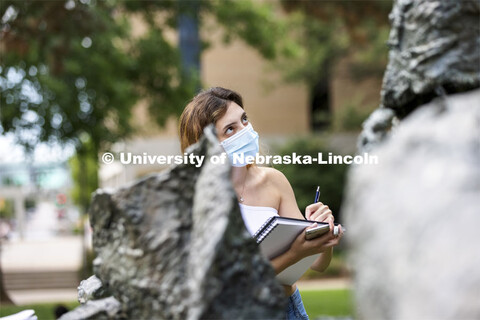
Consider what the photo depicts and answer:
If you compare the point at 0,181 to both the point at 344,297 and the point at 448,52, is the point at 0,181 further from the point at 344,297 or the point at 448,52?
the point at 448,52

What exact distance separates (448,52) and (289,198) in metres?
0.90

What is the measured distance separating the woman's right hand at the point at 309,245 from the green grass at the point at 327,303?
7537mm

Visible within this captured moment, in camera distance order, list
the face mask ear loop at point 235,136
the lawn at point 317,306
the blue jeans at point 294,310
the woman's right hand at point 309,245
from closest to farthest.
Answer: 1. the woman's right hand at point 309,245
2. the face mask ear loop at point 235,136
3. the blue jeans at point 294,310
4. the lawn at point 317,306

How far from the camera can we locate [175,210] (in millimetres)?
1912

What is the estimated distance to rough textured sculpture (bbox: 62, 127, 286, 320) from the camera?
172 cm

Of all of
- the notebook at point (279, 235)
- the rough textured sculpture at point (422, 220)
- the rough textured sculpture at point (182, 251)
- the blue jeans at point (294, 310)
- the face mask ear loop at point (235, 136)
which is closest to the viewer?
the rough textured sculpture at point (422, 220)

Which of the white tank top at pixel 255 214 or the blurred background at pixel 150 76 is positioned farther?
the blurred background at pixel 150 76

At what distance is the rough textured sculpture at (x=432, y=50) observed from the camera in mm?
2344

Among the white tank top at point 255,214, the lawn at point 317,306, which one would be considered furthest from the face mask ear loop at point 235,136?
the lawn at point 317,306

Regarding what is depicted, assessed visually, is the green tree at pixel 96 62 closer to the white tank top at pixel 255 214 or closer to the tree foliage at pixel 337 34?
the tree foliage at pixel 337 34

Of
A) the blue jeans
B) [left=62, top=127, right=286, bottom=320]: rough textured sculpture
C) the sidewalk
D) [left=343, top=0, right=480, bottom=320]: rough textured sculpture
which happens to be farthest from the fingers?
the sidewalk

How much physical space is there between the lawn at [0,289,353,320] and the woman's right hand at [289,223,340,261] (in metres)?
7.42

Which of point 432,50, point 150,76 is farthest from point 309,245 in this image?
point 150,76

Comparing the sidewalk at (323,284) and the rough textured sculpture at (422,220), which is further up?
the rough textured sculpture at (422,220)
